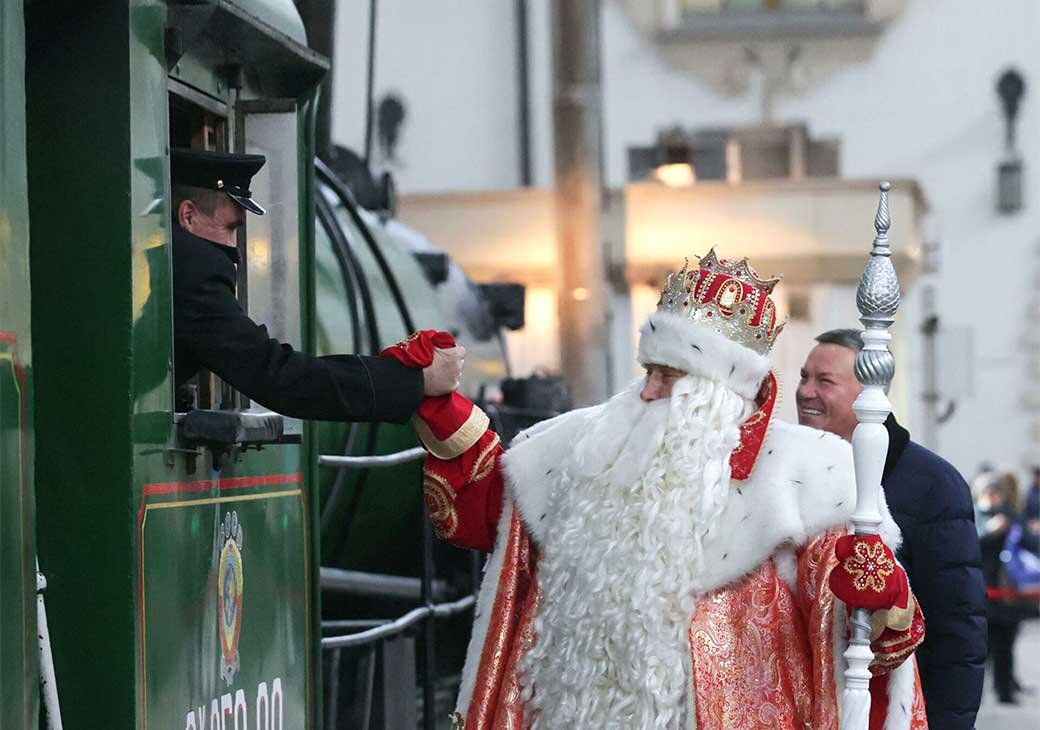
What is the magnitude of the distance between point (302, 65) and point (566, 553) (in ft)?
4.04

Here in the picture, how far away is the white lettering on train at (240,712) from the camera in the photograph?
405 centimetres

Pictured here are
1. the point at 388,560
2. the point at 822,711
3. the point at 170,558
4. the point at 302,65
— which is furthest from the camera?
the point at 388,560

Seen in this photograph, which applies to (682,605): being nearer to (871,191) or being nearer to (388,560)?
(388,560)

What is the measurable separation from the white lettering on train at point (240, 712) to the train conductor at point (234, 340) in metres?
0.60

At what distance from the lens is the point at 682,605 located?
430cm

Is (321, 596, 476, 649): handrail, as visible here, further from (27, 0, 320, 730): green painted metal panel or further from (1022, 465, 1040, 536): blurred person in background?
(1022, 465, 1040, 536): blurred person in background

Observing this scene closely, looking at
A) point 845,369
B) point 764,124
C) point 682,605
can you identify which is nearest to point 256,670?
point 682,605

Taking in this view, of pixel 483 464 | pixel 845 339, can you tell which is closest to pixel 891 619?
pixel 483 464

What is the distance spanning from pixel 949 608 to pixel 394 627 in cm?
223

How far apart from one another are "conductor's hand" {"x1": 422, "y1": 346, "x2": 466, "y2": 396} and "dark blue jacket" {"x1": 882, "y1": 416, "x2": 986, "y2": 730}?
4.10 feet

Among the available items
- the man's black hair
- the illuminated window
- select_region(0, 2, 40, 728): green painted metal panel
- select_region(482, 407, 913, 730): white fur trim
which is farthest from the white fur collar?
the illuminated window

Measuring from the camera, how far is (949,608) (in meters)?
4.94

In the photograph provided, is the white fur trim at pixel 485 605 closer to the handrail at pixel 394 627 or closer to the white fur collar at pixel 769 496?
the white fur collar at pixel 769 496

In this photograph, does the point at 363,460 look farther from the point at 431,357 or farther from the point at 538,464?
the point at 431,357
